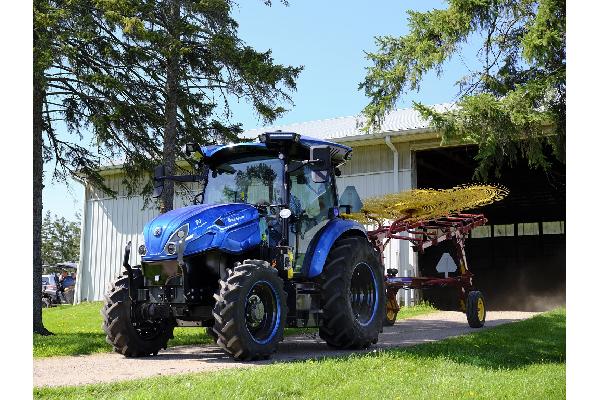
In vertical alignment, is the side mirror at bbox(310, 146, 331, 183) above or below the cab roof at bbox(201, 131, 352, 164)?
below

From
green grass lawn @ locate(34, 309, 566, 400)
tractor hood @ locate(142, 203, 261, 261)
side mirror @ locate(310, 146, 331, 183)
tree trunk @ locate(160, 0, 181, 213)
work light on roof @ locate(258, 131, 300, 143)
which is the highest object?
tree trunk @ locate(160, 0, 181, 213)

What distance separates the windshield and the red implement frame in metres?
3.63

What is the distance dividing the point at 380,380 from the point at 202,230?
2.75 meters

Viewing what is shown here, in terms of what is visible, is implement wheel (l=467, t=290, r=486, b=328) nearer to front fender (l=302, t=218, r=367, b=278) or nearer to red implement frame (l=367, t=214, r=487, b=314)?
red implement frame (l=367, t=214, r=487, b=314)

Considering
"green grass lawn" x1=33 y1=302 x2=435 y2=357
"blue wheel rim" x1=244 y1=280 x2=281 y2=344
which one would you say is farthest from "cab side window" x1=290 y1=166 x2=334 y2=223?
"green grass lawn" x1=33 y1=302 x2=435 y2=357

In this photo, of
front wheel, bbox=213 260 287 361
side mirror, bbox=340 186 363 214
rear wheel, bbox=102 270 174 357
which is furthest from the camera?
side mirror, bbox=340 186 363 214

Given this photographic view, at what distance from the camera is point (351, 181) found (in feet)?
65.9

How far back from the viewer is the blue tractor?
26.9ft

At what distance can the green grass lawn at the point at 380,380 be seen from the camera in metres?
5.88

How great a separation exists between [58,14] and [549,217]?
25384 millimetres

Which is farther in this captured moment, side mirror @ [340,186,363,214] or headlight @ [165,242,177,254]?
side mirror @ [340,186,363,214]

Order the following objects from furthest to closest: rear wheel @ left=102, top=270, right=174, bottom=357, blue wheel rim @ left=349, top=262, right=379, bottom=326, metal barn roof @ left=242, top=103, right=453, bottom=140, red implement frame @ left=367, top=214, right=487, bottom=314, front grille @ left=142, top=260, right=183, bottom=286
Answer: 1. metal barn roof @ left=242, top=103, right=453, bottom=140
2. red implement frame @ left=367, top=214, right=487, bottom=314
3. blue wheel rim @ left=349, top=262, right=379, bottom=326
4. rear wheel @ left=102, top=270, right=174, bottom=357
5. front grille @ left=142, top=260, right=183, bottom=286

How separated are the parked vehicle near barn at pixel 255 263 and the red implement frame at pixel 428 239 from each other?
2449 millimetres
